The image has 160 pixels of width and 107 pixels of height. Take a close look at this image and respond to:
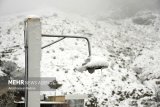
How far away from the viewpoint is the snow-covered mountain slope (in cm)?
1220

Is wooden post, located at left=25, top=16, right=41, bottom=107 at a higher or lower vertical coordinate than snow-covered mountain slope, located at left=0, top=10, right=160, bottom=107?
lower

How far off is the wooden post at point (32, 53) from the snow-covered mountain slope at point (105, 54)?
874 cm

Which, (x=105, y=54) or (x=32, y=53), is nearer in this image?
(x=32, y=53)

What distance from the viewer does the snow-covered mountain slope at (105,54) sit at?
1220cm

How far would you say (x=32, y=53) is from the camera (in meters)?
2.96

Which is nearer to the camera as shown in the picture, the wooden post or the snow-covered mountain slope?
the wooden post

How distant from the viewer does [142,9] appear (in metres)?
17.1

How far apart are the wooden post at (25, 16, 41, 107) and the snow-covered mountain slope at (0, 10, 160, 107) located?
8743 mm

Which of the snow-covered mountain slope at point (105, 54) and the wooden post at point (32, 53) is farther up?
the snow-covered mountain slope at point (105, 54)

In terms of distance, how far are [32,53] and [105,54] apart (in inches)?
456

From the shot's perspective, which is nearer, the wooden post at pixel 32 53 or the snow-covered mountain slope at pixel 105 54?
the wooden post at pixel 32 53

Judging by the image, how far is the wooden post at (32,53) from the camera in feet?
9.40

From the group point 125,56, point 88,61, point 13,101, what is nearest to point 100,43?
point 125,56

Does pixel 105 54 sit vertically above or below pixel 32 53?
above
